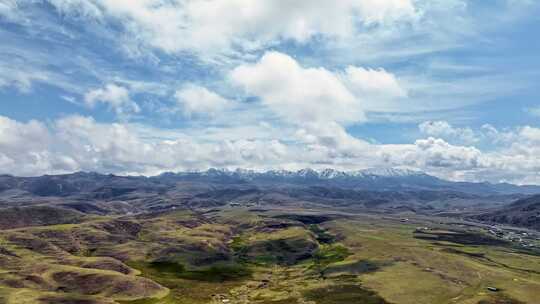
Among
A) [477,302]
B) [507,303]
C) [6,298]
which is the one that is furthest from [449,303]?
[6,298]

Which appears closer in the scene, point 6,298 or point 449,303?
point 6,298

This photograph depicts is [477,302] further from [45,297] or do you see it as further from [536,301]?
[45,297]

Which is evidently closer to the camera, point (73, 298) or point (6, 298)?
point (6, 298)

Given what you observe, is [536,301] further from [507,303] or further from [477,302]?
[477,302]

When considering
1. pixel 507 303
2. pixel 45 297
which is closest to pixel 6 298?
pixel 45 297

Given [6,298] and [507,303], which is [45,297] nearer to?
[6,298]

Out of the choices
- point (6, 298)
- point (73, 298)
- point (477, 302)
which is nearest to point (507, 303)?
point (477, 302)

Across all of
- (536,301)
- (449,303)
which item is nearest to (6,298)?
(449,303)
